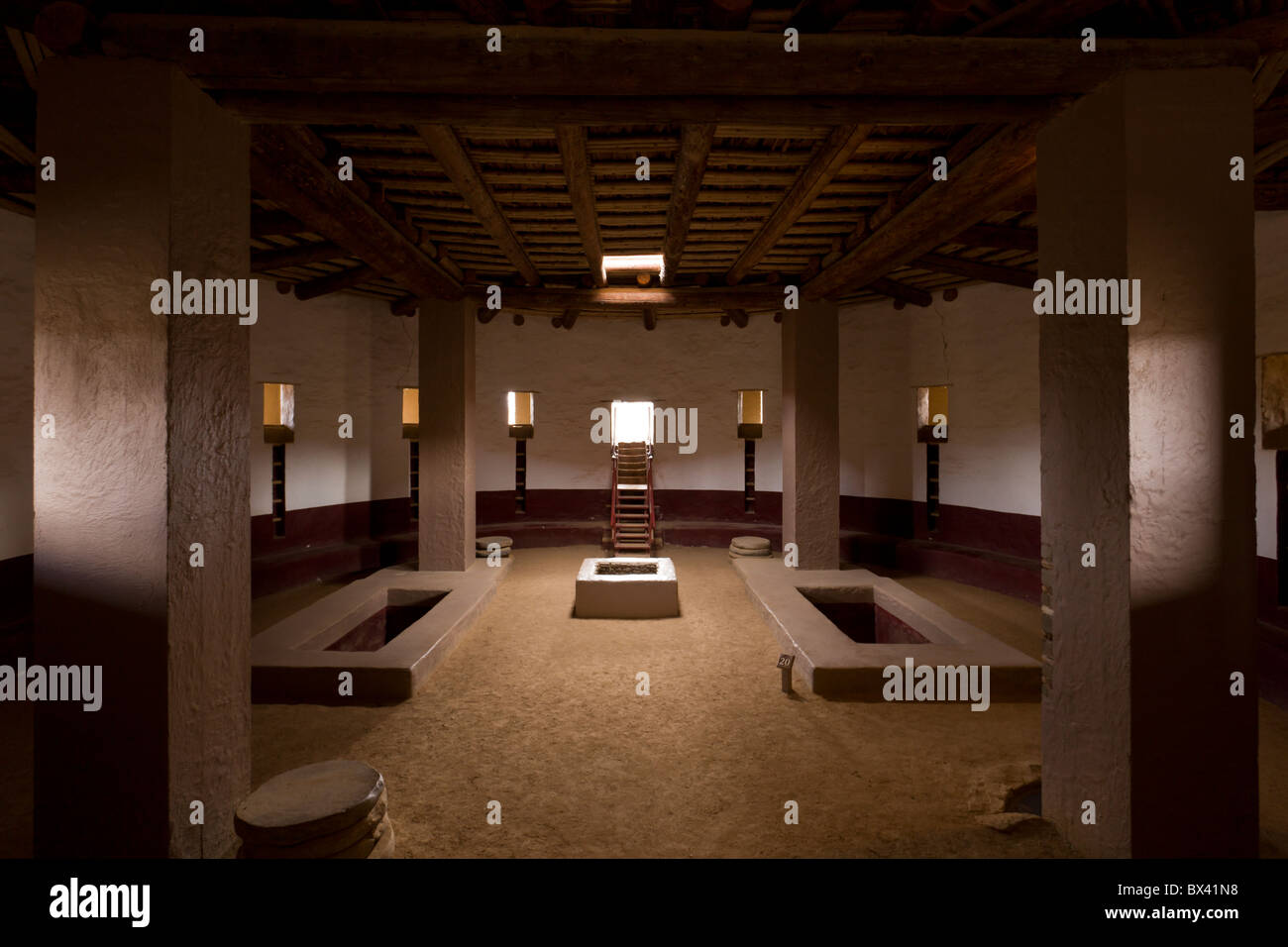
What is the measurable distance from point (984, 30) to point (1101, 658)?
11.4 feet

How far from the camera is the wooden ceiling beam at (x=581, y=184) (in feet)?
14.9

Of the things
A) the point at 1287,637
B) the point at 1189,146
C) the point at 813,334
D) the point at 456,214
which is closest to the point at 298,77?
the point at 456,214

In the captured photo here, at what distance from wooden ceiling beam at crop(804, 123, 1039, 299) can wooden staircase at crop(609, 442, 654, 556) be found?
5.79 metres

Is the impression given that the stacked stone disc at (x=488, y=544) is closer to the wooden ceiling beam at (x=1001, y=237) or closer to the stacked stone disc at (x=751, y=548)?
the stacked stone disc at (x=751, y=548)

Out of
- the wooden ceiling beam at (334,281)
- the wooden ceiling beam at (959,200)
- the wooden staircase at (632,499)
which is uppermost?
the wooden ceiling beam at (334,281)

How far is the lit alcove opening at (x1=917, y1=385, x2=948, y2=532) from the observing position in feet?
34.8

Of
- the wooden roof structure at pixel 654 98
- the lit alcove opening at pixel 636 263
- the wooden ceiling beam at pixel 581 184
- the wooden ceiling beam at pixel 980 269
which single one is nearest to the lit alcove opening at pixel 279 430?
the wooden roof structure at pixel 654 98

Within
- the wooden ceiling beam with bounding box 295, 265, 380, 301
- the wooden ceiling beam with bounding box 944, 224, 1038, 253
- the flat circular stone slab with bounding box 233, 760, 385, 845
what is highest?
the wooden ceiling beam with bounding box 295, 265, 380, 301

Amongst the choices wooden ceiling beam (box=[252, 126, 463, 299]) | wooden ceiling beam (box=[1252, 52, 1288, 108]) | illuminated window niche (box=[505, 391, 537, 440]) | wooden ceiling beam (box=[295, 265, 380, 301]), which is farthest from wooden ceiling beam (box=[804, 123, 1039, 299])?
illuminated window niche (box=[505, 391, 537, 440])

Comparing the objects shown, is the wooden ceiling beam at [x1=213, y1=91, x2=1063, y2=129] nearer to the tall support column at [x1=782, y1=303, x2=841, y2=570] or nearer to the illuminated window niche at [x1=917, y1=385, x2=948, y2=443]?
the tall support column at [x1=782, y1=303, x2=841, y2=570]

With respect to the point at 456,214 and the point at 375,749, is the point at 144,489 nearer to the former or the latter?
the point at 375,749

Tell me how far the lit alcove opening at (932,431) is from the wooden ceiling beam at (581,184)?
6592mm

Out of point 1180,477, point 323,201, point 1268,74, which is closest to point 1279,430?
point 1268,74

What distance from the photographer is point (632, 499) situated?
489 inches
